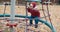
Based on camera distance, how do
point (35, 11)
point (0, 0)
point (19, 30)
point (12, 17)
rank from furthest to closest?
1. point (0, 0)
2. point (19, 30)
3. point (35, 11)
4. point (12, 17)

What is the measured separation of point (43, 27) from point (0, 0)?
3.92m

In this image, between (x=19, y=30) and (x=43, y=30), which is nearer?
(x=19, y=30)

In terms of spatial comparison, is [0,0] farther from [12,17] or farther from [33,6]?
[12,17]

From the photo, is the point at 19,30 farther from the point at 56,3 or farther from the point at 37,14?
the point at 56,3

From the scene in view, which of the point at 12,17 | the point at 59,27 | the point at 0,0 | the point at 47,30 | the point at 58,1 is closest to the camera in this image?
the point at 12,17

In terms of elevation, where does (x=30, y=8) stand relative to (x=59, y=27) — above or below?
above

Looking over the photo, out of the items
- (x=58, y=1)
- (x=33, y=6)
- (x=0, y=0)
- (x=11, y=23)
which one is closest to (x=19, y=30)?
(x=33, y=6)

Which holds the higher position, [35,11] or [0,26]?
[35,11]

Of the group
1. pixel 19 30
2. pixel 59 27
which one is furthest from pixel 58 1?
pixel 19 30

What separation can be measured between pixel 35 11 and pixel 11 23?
38.5 inches

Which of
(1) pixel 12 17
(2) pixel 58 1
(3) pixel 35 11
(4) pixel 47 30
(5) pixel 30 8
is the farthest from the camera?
(2) pixel 58 1

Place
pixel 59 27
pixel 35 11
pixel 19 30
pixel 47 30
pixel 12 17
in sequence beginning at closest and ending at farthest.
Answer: pixel 12 17, pixel 35 11, pixel 19 30, pixel 47 30, pixel 59 27

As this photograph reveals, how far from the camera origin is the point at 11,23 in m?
1.74

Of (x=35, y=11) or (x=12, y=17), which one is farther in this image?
(x=35, y=11)
